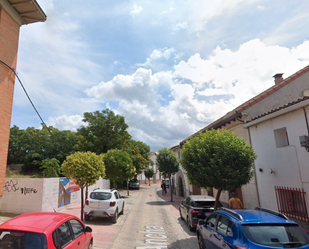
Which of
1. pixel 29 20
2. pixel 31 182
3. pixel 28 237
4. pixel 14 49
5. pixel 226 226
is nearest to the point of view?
pixel 28 237

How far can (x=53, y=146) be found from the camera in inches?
1268

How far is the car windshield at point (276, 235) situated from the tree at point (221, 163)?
12.6 ft

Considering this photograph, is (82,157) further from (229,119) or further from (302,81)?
(302,81)

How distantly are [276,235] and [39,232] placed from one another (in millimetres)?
4606

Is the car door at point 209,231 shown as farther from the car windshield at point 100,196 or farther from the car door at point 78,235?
the car windshield at point 100,196

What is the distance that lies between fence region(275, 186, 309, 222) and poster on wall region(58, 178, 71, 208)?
470 inches

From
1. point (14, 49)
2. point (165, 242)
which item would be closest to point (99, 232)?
point (165, 242)

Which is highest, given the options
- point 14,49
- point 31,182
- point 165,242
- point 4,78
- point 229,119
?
point 14,49

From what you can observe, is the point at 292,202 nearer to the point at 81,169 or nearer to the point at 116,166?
the point at 81,169

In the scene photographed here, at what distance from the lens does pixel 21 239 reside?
141 inches

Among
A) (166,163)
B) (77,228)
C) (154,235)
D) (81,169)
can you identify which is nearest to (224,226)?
(77,228)

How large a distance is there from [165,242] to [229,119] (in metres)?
8.17

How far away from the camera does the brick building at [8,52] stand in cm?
846

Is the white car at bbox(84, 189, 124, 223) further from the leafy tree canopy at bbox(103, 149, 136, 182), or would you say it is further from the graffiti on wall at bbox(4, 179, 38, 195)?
the leafy tree canopy at bbox(103, 149, 136, 182)
